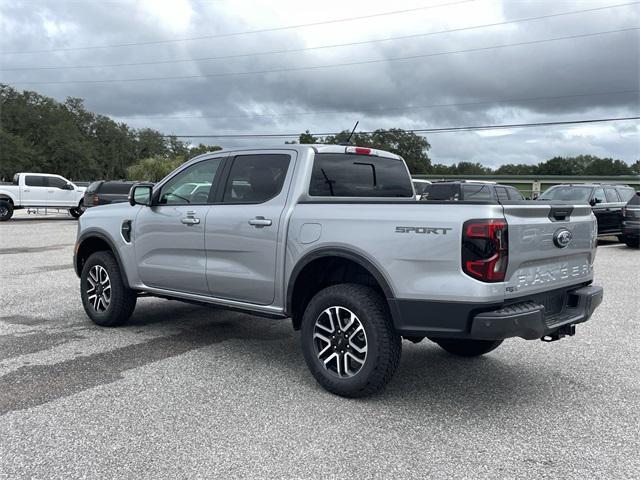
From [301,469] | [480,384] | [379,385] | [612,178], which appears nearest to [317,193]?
[379,385]

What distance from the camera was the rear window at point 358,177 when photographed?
480 cm

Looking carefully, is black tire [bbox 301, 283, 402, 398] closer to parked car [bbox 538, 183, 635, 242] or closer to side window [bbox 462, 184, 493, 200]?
side window [bbox 462, 184, 493, 200]

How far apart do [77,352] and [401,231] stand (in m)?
3.27

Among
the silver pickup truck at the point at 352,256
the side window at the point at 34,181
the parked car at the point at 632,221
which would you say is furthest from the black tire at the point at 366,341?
the side window at the point at 34,181

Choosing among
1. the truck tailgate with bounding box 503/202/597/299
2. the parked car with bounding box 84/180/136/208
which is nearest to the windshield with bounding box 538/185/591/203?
the truck tailgate with bounding box 503/202/597/299

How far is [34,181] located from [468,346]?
23844 mm

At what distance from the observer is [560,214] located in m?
4.04

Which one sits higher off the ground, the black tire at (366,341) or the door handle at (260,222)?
the door handle at (260,222)

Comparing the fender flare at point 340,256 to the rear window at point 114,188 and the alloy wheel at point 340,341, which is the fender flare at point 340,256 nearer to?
the alloy wheel at point 340,341

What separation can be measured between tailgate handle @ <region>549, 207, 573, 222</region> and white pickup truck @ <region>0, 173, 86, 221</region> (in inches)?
899

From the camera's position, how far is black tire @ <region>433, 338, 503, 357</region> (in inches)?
197

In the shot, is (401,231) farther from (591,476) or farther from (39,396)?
(39,396)

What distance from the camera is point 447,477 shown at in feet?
10.00

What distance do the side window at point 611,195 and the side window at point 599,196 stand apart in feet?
0.69
